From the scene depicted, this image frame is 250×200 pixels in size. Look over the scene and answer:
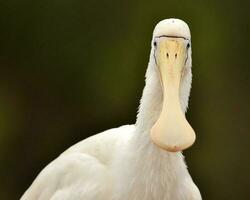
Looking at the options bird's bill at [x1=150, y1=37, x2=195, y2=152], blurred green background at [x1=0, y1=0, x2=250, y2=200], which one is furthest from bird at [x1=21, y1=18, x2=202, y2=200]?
blurred green background at [x1=0, y1=0, x2=250, y2=200]

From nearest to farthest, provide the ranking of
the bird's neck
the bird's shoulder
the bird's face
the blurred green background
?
the bird's face < the bird's neck < the bird's shoulder < the blurred green background

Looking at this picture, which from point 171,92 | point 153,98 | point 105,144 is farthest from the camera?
point 105,144

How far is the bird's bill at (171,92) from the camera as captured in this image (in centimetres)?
213

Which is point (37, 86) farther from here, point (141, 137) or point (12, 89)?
point (141, 137)

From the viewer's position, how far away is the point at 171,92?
214 cm

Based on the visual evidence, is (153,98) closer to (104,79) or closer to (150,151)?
(150,151)

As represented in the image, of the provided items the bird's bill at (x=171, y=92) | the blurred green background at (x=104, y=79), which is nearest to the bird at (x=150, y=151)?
the bird's bill at (x=171, y=92)

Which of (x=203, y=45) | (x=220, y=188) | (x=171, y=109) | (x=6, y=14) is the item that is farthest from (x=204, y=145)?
(x=171, y=109)

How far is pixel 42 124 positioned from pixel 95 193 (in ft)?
5.73

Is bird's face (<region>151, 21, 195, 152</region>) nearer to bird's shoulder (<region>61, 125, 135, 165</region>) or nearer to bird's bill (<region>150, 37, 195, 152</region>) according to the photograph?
bird's bill (<region>150, 37, 195, 152</region>)

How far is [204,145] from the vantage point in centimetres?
402

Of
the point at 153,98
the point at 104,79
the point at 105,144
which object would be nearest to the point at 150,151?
the point at 153,98

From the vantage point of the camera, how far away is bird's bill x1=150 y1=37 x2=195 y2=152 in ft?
7.00

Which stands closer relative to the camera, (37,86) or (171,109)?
(171,109)
